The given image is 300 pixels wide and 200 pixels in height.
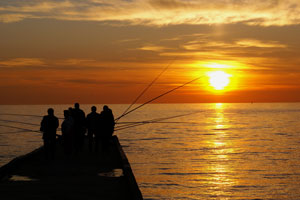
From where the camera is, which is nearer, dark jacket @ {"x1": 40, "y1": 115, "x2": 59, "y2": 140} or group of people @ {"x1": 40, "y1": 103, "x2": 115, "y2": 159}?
dark jacket @ {"x1": 40, "y1": 115, "x2": 59, "y2": 140}

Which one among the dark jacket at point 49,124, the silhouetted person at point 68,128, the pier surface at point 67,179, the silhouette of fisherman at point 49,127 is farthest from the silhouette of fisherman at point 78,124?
the dark jacket at point 49,124

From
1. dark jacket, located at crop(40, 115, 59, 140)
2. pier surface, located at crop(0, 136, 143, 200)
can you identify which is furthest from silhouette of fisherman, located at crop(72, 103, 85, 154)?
dark jacket, located at crop(40, 115, 59, 140)

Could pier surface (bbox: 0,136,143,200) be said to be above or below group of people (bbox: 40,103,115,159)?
below

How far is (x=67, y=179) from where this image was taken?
11.8m

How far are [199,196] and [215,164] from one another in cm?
953

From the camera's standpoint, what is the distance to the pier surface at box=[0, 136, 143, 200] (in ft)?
32.2

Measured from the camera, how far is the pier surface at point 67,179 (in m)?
9.83

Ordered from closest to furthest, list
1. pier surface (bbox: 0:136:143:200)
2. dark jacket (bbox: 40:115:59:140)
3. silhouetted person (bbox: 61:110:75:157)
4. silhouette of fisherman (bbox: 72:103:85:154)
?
pier surface (bbox: 0:136:143:200), dark jacket (bbox: 40:115:59:140), silhouetted person (bbox: 61:110:75:157), silhouette of fisherman (bbox: 72:103:85:154)

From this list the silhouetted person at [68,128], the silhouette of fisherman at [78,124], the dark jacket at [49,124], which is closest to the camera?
the dark jacket at [49,124]

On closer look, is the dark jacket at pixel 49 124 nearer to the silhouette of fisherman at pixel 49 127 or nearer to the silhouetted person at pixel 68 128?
the silhouette of fisherman at pixel 49 127

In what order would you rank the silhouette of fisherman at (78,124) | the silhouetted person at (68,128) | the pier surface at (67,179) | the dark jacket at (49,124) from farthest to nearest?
the silhouette of fisherman at (78,124)
the silhouetted person at (68,128)
the dark jacket at (49,124)
the pier surface at (67,179)

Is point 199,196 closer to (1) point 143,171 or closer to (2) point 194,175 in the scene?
(2) point 194,175

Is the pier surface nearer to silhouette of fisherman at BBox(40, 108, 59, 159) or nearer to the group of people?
the group of people

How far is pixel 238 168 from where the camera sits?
24.3 meters
